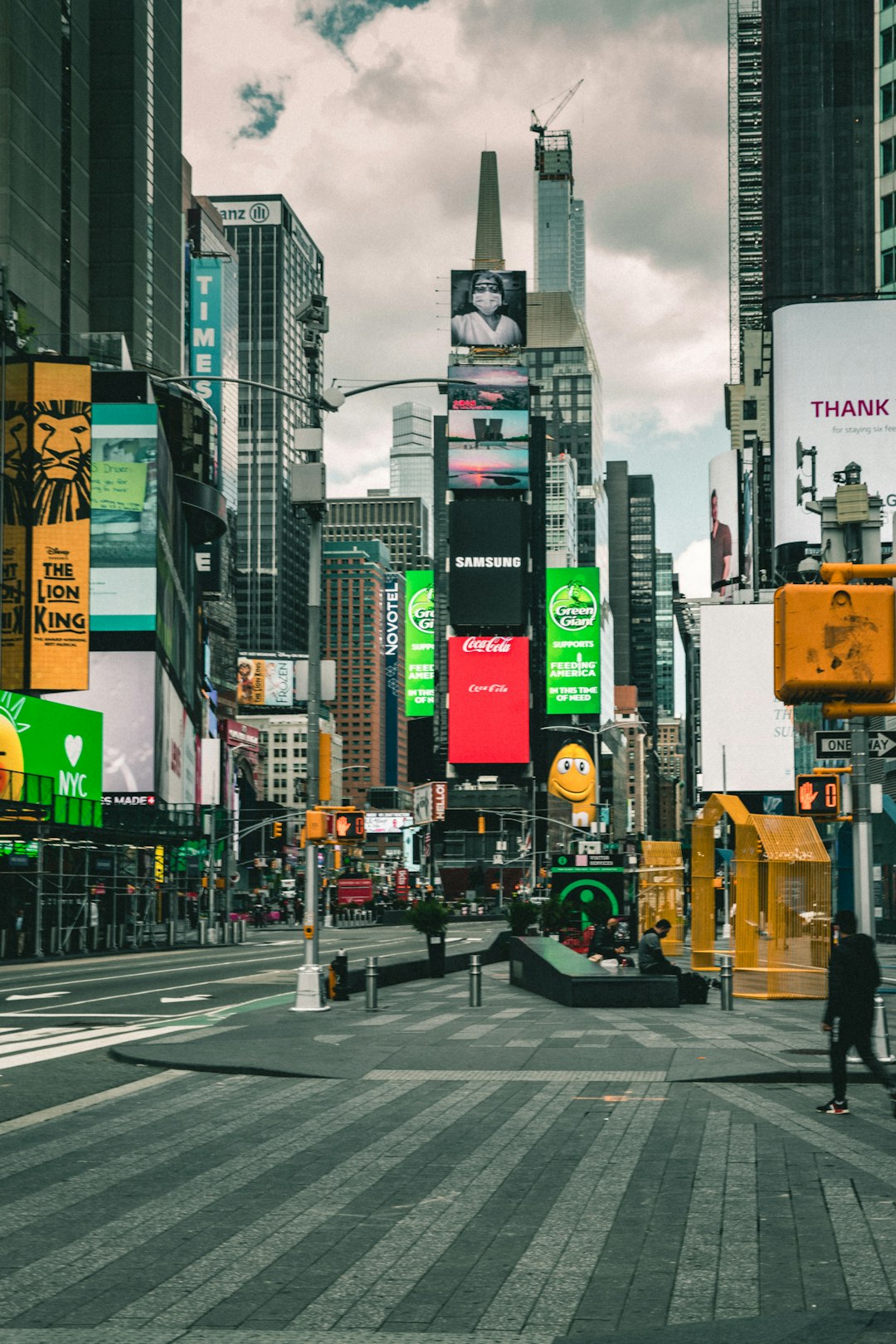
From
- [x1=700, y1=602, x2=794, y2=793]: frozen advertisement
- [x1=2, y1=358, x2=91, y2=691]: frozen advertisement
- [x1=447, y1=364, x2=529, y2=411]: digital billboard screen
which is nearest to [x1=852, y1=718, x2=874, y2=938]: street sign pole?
[x1=2, y1=358, x2=91, y2=691]: frozen advertisement

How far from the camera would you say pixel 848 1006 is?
44.2 feet

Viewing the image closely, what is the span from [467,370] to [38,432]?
10507cm

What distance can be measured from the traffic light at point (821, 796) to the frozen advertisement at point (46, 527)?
47263 millimetres

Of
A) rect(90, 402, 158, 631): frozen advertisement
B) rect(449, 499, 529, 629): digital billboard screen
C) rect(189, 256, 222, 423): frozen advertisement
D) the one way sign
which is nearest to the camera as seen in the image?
the one way sign

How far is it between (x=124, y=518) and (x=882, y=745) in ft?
217

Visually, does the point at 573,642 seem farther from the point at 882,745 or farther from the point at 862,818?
the point at 862,818

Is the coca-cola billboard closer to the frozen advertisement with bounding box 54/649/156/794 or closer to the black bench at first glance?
the frozen advertisement with bounding box 54/649/156/794

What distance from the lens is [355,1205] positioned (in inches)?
390

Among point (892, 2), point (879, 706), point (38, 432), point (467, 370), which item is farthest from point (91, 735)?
point (467, 370)

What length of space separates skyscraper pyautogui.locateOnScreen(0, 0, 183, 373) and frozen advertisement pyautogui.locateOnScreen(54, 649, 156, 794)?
1637 cm

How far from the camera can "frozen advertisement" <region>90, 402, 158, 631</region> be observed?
262ft

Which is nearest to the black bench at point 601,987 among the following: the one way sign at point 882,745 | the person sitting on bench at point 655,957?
the person sitting on bench at point 655,957

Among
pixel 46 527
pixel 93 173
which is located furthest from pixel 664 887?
pixel 93 173

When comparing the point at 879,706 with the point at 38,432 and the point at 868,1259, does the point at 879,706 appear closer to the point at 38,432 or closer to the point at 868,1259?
the point at 868,1259
